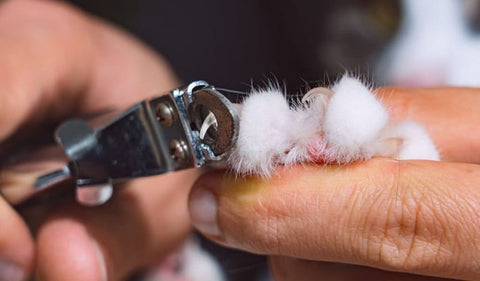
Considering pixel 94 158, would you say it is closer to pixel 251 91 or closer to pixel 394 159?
pixel 251 91

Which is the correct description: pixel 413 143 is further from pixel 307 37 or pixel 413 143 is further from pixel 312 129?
pixel 307 37

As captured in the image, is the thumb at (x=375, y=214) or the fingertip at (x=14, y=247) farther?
the fingertip at (x=14, y=247)

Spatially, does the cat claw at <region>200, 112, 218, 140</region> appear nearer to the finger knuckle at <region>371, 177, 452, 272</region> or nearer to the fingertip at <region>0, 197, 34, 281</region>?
the finger knuckle at <region>371, 177, 452, 272</region>

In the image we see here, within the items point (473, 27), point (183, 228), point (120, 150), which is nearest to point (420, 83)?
point (473, 27)

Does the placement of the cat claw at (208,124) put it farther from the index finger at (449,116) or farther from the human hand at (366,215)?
the index finger at (449,116)

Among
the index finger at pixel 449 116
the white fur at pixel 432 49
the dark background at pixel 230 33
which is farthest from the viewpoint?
the dark background at pixel 230 33

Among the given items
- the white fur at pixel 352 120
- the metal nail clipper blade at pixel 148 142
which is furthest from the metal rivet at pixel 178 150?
the white fur at pixel 352 120

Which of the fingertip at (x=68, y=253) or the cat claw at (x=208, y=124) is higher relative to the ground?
the cat claw at (x=208, y=124)
